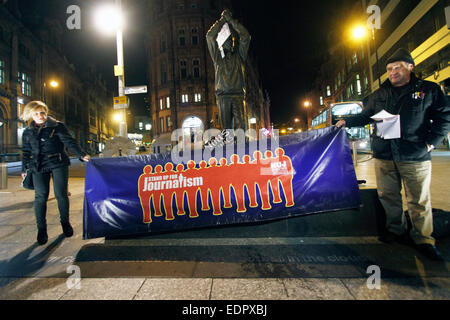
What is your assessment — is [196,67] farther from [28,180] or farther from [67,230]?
[67,230]

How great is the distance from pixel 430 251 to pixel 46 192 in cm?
484

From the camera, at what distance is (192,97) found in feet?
113

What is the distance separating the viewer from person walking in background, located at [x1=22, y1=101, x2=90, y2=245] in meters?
3.04

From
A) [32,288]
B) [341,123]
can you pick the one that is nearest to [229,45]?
[341,123]

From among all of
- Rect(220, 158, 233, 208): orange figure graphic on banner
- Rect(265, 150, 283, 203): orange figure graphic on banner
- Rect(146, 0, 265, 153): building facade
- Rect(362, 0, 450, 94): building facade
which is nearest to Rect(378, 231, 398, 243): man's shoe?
Rect(265, 150, 283, 203): orange figure graphic on banner

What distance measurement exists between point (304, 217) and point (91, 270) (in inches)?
104

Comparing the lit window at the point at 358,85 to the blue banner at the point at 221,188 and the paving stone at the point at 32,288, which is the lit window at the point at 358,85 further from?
the paving stone at the point at 32,288

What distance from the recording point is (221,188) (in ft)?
9.34

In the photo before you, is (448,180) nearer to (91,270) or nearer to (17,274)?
(91,270)

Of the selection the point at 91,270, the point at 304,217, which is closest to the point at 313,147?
the point at 304,217

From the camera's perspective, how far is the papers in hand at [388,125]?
2520mm

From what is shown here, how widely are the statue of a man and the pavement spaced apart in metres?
2.32
